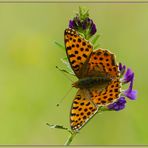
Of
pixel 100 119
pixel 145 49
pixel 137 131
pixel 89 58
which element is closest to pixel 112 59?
pixel 89 58

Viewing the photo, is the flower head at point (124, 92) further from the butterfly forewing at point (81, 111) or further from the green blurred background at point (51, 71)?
the green blurred background at point (51, 71)

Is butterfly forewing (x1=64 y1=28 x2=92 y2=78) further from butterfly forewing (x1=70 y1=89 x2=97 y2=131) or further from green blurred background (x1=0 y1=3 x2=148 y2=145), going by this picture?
green blurred background (x1=0 y1=3 x2=148 y2=145)

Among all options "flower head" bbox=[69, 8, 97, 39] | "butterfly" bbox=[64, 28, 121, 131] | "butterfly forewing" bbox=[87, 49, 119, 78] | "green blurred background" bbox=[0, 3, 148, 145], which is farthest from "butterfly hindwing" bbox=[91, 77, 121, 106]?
"green blurred background" bbox=[0, 3, 148, 145]

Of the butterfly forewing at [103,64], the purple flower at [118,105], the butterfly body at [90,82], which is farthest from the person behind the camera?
the butterfly body at [90,82]

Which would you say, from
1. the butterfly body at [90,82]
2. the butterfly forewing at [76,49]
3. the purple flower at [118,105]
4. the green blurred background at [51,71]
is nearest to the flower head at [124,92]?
the purple flower at [118,105]

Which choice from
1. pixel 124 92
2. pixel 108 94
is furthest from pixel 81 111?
pixel 124 92

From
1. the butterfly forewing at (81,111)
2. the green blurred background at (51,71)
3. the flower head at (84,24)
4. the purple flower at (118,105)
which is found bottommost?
the green blurred background at (51,71)

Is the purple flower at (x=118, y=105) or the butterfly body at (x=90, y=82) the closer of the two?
the purple flower at (x=118, y=105)

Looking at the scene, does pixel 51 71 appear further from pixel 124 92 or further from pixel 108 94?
pixel 108 94
